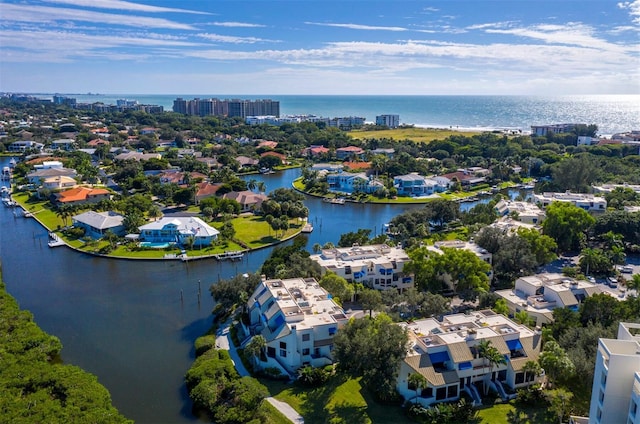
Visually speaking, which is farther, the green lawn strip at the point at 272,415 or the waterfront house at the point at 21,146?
the waterfront house at the point at 21,146

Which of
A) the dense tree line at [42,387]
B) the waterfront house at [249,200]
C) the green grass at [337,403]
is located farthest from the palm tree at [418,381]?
the waterfront house at [249,200]

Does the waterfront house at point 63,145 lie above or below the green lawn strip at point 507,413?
above

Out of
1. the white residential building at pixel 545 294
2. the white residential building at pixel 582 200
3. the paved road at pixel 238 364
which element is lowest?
the paved road at pixel 238 364

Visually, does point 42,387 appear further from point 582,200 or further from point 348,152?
point 348,152

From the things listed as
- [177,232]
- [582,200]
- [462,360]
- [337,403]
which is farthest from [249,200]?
[462,360]

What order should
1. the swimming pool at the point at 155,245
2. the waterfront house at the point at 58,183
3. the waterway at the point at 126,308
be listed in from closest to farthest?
the waterway at the point at 126,308, the swimming pool at the point at 155,245, the waterfront house at the point at 58,183

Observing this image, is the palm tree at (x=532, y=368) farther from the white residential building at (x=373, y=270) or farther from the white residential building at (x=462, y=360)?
the white residential building at (x=373, y=270)

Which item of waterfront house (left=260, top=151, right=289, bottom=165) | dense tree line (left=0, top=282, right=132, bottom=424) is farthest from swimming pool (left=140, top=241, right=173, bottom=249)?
waterfront house (left=260, top=151, right=289, bottom=165)
